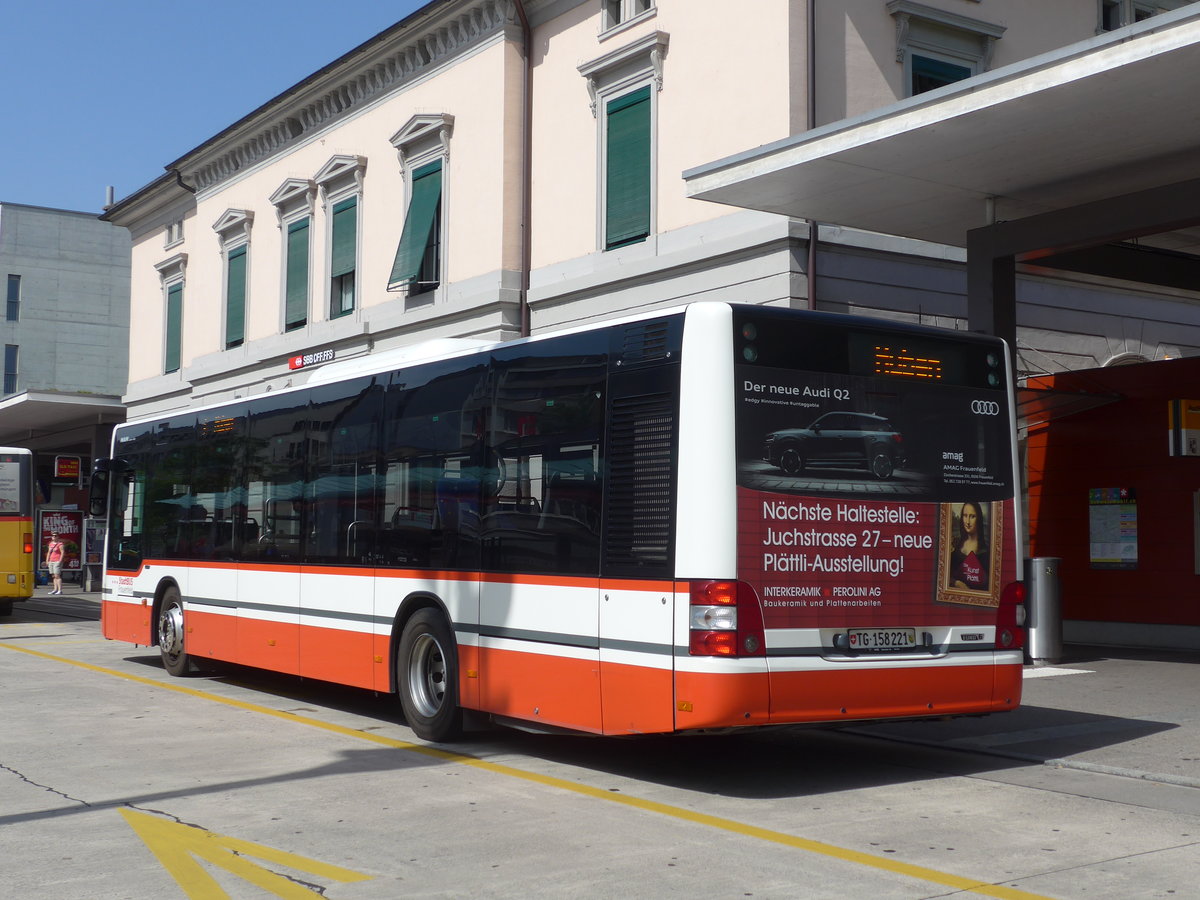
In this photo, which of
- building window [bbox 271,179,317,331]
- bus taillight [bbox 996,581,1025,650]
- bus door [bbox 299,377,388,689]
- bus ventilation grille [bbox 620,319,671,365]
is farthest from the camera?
building window [bbox 271,179,317,331]

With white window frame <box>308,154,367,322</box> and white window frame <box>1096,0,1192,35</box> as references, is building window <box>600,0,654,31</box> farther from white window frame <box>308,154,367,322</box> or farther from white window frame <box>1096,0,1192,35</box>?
white window frame <box>308,154,367,322</box>

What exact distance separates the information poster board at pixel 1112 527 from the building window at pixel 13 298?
6254 centimetres

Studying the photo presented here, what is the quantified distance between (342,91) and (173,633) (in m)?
14.6

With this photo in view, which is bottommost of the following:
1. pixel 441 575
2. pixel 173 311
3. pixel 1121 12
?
pixel 441 575

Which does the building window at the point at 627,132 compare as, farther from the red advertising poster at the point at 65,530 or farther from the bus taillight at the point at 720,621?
the red advertising poster at the point at 65,530

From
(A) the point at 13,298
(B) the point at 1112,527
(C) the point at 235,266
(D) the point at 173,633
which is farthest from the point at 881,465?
(A) the point at 13,298

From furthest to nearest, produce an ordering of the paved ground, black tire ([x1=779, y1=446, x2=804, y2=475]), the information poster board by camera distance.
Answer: the information poster board
the paved ground
black tire ([x1=779, y1=446, x2=804, y2=475])

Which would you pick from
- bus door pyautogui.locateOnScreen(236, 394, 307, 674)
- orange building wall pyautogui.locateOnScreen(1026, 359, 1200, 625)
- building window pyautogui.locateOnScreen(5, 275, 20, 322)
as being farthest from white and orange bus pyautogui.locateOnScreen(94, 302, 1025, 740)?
building window pyautogui.locateOnScreen(5, 275, 20, 322)

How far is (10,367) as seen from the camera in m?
69.5

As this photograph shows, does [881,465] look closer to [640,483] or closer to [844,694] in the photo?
[844,694]

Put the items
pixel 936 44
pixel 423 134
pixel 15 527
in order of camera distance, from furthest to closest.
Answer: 1. pixel 15 527
2. pixel 423 134
3. pixel 936 44

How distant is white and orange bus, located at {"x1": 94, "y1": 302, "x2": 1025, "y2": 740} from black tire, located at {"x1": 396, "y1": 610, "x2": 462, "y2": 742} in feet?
0.08

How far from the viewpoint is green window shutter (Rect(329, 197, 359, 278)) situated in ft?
86.1

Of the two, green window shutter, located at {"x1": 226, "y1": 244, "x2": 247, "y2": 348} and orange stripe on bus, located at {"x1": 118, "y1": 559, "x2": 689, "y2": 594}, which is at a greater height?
green window shutter, located at {"x1": 226, "y1": 244, "x2": 247, "y2": 348}
